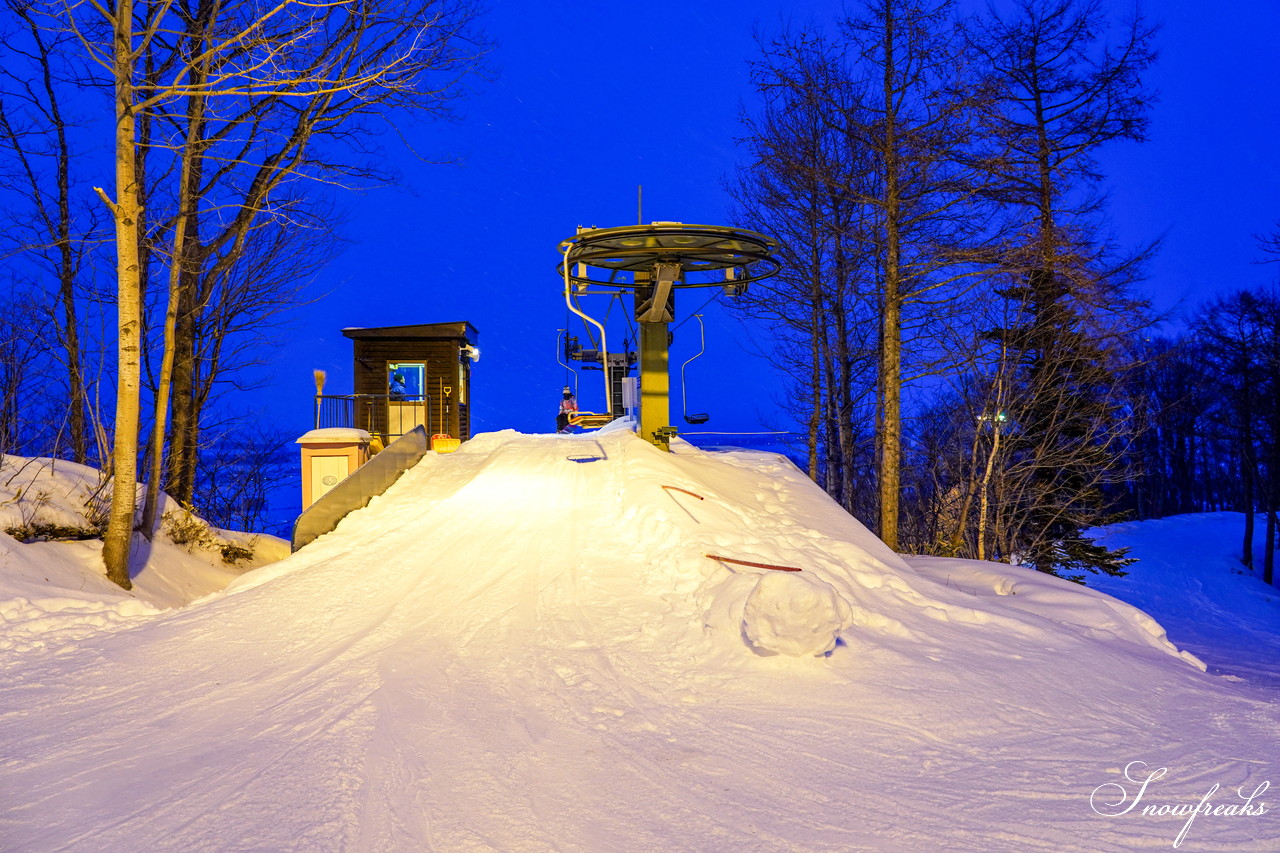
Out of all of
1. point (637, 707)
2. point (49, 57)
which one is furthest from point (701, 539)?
point (49, 57)

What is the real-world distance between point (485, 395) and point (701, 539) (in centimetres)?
18630

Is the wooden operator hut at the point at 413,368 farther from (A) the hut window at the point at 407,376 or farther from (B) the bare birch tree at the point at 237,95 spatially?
(B) the bare birch tree at the point at 237,95

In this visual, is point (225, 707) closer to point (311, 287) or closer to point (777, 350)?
point (311, 287)

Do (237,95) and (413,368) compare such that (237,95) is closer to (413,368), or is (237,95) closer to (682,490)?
(682,490)

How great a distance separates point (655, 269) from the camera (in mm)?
10695

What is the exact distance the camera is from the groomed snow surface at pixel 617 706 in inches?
128

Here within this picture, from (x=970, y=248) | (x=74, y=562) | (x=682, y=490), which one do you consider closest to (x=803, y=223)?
(x=970, y=248)

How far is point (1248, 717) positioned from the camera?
4.65m

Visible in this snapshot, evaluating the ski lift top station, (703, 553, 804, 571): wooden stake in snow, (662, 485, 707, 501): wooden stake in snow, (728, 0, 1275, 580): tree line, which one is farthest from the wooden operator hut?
(703, 553, 804, 571): wooden stake in snow

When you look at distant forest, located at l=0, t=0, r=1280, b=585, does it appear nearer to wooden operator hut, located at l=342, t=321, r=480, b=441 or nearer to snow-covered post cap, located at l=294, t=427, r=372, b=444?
snow-covered post cap, located at l=294, t=427, r=372, b=444

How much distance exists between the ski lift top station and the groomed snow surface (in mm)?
3272

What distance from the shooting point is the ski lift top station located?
9672mm

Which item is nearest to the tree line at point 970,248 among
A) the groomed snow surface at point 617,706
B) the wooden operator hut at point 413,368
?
the groomed snow surface at point 617,706

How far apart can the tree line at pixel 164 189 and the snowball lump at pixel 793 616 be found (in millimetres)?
6123
